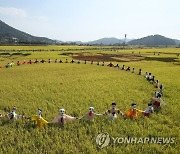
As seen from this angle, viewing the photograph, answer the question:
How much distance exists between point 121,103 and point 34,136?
223 inches

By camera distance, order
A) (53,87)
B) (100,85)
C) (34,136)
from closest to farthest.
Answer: (34,136), (53,87), (100,85)

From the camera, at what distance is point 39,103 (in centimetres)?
1223

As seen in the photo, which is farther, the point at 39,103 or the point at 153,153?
the point at 39,103

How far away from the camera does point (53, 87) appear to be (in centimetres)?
1639

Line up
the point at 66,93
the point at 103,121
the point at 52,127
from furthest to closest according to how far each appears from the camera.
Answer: the point at 66,93 → the point at 103,121 → the point at 52,127

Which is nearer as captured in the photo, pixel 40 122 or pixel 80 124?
pixel 40 122

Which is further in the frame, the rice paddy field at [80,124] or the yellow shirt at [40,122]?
the yellow shirt at [40,122]

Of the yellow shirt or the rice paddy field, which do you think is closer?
the rice paddy field

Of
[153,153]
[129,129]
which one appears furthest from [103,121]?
[153,153]

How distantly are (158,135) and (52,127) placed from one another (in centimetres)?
405

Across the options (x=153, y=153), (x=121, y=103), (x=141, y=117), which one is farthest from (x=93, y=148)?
(x=121, y=103)

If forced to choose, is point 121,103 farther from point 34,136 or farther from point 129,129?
point 34,136

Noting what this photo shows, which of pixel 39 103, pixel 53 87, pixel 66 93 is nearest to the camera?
pixel 39 103

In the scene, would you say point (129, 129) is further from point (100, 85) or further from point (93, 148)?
point (100, 85)
